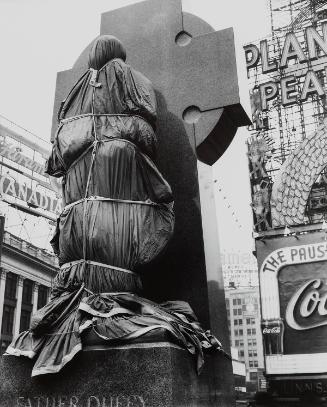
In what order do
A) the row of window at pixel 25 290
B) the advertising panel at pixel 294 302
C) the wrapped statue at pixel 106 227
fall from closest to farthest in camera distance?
the wrapped statue at pixel 106 227, the advertising panel at pixel 294 302, the row of window at pixel 25 290

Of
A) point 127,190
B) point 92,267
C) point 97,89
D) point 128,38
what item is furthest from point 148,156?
point 128,38

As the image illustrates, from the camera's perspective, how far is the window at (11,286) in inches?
1737

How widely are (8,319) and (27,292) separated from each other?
364 centimetres

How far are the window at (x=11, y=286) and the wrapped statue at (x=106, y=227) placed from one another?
138ft

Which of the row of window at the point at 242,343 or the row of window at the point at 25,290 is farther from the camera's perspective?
the row of window at the point at 242,343

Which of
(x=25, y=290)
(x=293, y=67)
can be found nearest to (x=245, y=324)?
(x=25, y=290)

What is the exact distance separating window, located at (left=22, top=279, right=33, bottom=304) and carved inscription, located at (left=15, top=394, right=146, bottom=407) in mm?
44506

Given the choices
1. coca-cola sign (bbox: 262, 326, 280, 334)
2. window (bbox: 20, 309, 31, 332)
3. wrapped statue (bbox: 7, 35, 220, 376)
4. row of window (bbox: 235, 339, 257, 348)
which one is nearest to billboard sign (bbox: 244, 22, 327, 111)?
coca-cola sign (bbox: 262, 326, 280, 334)

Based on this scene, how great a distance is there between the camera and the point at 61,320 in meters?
3.46

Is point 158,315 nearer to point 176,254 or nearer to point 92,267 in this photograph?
point 92,267

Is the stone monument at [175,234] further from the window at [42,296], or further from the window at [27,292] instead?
the window at [42,296]

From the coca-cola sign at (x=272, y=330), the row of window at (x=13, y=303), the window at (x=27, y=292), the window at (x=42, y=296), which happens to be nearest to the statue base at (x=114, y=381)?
the coca-cola sign at (x=272, y=330)

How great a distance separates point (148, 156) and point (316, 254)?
2333 centimetres

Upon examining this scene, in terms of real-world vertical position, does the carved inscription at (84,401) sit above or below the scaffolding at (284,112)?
below
